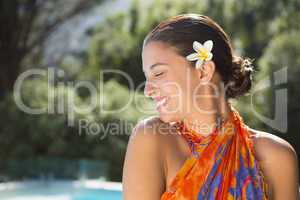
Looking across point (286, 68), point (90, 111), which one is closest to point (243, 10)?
point (286, 68)

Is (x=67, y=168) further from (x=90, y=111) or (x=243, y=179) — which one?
(x=243, y=179)

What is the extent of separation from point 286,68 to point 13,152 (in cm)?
484

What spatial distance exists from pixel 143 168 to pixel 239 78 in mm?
334

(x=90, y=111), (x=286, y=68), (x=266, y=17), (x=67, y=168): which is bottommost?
(x=67, y=168)

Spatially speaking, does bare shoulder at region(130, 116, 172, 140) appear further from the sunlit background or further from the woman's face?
the sunlit background

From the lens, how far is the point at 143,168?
1.06 metres

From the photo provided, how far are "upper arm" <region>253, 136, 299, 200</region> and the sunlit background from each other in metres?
5.46

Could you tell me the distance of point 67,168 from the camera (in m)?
7.70

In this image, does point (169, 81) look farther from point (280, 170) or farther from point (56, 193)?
point (56, 193)

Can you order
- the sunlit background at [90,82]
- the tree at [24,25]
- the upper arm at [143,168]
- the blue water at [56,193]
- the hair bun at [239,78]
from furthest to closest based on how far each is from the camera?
the tree at [24,25] → the sunlit background at [90,82] → the blue water at [56,193] → the hair bun at [239,78] → the upper arm at [143,168]

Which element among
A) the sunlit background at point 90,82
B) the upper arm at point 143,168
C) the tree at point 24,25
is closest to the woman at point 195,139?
the upper arm at point 143,168

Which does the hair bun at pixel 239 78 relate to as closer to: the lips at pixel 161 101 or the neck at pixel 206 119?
the neck at pixel 206 119

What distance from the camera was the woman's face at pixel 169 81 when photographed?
1.08 m

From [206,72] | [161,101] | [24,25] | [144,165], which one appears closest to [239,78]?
[206,72]
